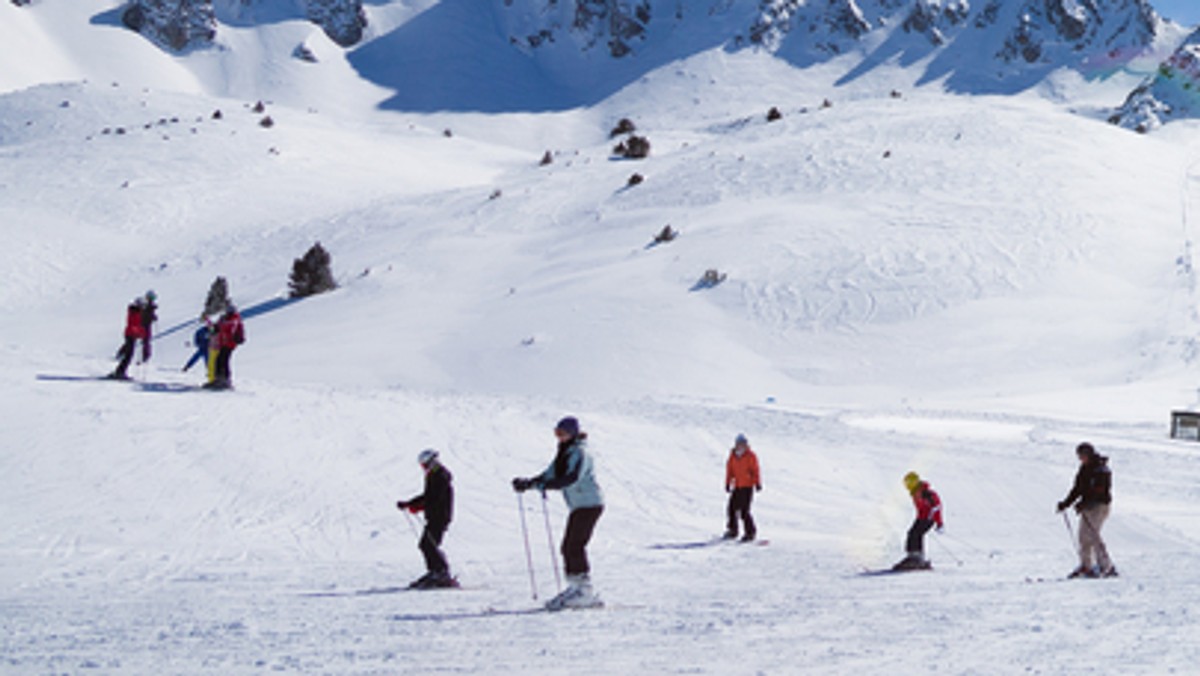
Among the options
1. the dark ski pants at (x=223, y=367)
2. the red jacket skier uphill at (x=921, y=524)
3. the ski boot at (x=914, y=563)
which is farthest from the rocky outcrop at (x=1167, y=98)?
the dark ski pants at (x=223, y=367)

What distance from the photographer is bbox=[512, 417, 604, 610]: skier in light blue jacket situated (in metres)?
7.85

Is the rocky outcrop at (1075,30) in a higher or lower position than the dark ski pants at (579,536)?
higher

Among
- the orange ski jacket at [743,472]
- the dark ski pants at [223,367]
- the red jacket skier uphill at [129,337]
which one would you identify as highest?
the red jacket skier uphill at [129,337]

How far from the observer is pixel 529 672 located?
596 cm

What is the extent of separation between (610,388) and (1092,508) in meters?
12.3

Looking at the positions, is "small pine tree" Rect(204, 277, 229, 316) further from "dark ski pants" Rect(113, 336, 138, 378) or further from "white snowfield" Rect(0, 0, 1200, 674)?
"dark ski pants" Rect(113, 336, 138, 378)

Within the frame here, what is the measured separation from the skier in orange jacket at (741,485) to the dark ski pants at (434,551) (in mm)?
4225

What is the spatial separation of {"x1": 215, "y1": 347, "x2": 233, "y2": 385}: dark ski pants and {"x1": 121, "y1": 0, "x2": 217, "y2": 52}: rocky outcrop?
68.2 meters

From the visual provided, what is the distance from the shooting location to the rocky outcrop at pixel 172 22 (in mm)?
76875

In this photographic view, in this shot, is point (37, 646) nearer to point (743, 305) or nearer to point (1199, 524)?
point (1199, 524)

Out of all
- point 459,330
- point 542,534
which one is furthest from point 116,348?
point 542,534

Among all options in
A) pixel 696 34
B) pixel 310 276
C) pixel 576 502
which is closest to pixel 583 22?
pixel 696 34

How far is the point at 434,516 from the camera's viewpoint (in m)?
9.29

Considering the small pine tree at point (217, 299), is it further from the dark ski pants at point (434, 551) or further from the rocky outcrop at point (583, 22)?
the rocky outcrop at point (583, 22)
